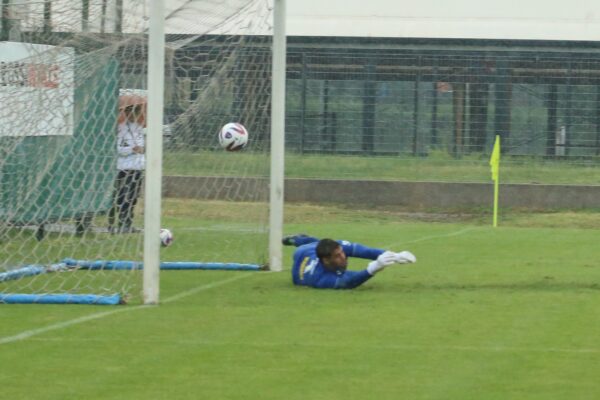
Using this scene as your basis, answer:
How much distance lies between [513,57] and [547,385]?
59.2 ft

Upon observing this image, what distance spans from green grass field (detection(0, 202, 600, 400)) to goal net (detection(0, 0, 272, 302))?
2.94 ft

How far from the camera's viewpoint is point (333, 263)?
11414mm

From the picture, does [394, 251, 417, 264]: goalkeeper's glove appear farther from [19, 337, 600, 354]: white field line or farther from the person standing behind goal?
the person standing behind goal

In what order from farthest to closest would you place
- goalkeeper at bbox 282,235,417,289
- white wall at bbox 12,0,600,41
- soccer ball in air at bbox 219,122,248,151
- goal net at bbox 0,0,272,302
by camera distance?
white wall at bbox 12,0,600,41
soccer ball in air at bbox 219,122,248,151
goal net at bbox 0,0,272,302
goalkeeper at bbox 282,235,417,289

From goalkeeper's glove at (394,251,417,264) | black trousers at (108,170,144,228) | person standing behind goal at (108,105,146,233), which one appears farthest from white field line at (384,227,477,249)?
goalkeeper's glove at (394,251,417,264)

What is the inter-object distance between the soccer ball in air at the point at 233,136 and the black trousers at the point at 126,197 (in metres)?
1.08

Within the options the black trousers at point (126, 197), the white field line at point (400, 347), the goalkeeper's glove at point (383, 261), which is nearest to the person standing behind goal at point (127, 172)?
the black trousers at point (126, 197)

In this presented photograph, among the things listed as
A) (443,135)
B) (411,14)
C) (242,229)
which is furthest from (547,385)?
(411,14)

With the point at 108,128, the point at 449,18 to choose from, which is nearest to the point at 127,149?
the point at 108,128

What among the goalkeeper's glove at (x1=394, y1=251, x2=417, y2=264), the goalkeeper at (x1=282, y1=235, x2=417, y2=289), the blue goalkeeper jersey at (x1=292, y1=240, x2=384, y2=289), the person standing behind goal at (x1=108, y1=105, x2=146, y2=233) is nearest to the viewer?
the goalkeeper's glove at (x1=394, y1=251, x2=417, y2=264)

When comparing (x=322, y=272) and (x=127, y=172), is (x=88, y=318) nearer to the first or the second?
(x=322, y=272)

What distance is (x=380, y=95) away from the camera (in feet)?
81.7

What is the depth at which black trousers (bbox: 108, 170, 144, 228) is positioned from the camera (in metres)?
12.4

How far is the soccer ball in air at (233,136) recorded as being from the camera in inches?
537
